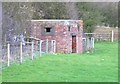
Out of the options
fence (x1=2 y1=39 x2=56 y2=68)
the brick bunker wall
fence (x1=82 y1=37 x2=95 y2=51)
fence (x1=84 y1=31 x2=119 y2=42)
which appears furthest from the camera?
fence (x1=84 y1=31 x2=119 y2=42)

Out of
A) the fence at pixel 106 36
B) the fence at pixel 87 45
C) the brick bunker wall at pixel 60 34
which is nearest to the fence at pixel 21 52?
the brick bunker wall at pixel 60 34

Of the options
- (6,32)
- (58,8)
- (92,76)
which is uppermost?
(58,8)

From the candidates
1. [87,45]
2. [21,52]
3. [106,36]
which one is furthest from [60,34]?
[106,36]

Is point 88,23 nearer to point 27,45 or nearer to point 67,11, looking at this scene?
point 67,11

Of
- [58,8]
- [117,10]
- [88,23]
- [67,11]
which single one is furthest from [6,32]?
[117,10]

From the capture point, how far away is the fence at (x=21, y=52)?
41.2 ft

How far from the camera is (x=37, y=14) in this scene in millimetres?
24734

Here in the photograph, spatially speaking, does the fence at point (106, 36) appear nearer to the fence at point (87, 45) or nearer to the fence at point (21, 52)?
the fence at point (87, 45)

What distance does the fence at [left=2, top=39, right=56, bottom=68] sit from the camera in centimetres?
1256

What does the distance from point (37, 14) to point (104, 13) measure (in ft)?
43.3

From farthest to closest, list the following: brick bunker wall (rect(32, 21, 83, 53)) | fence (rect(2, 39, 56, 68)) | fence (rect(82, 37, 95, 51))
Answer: fence (rect(82, 37, 95, 51)) → brick bunker wall (rect(32, 21, 83, 53)) → fence (rect(2, 39, 56, 68))

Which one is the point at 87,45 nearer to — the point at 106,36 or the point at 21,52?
the point at 21,52

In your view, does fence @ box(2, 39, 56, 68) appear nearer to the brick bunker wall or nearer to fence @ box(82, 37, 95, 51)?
the brick bunker wall

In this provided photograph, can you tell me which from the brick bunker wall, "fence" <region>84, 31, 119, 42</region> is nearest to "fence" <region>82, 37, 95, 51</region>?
the brick bunker wall
